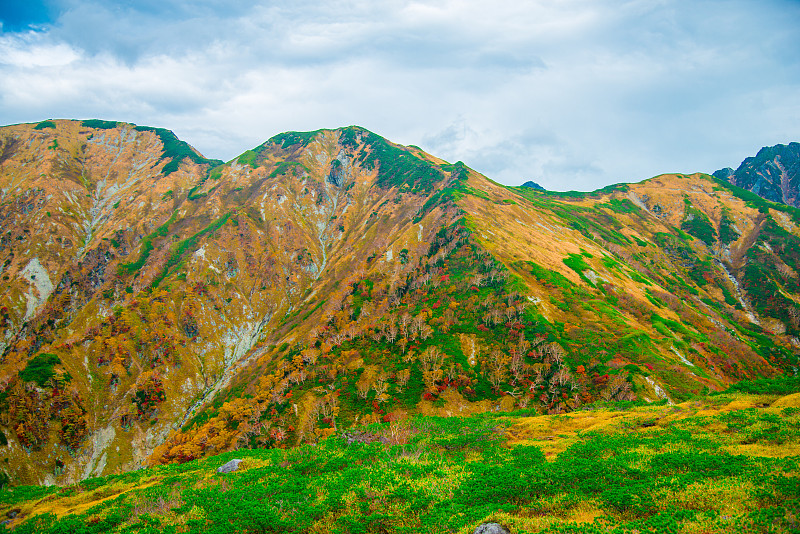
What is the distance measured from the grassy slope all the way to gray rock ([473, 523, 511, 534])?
791mm

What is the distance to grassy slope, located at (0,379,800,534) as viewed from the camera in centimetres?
2297

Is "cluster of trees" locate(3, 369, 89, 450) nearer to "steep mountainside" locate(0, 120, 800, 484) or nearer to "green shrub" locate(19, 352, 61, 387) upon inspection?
"steep mountainside" locate(0, 120, 800, 484)

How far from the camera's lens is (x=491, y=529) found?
74.4 ft

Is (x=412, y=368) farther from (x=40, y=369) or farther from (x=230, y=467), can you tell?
(x=40, y=369)

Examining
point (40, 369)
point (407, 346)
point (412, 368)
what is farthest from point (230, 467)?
point (40, 369)

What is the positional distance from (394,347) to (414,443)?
62904 millimetres

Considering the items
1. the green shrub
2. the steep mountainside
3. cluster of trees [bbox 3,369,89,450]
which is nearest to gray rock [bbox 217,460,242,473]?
the steep mountainside

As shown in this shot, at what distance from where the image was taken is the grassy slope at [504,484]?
22969 mm

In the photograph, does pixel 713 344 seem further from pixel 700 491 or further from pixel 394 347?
pixel 700 491

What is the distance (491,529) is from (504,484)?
984cm

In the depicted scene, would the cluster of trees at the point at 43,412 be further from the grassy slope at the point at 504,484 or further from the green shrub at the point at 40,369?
the grassy slope at the point at 504,484

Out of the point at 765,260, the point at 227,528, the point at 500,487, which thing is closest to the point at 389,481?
the point at 500,487

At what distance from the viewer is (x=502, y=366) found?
301 feet

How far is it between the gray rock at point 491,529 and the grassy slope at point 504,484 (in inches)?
31.1
